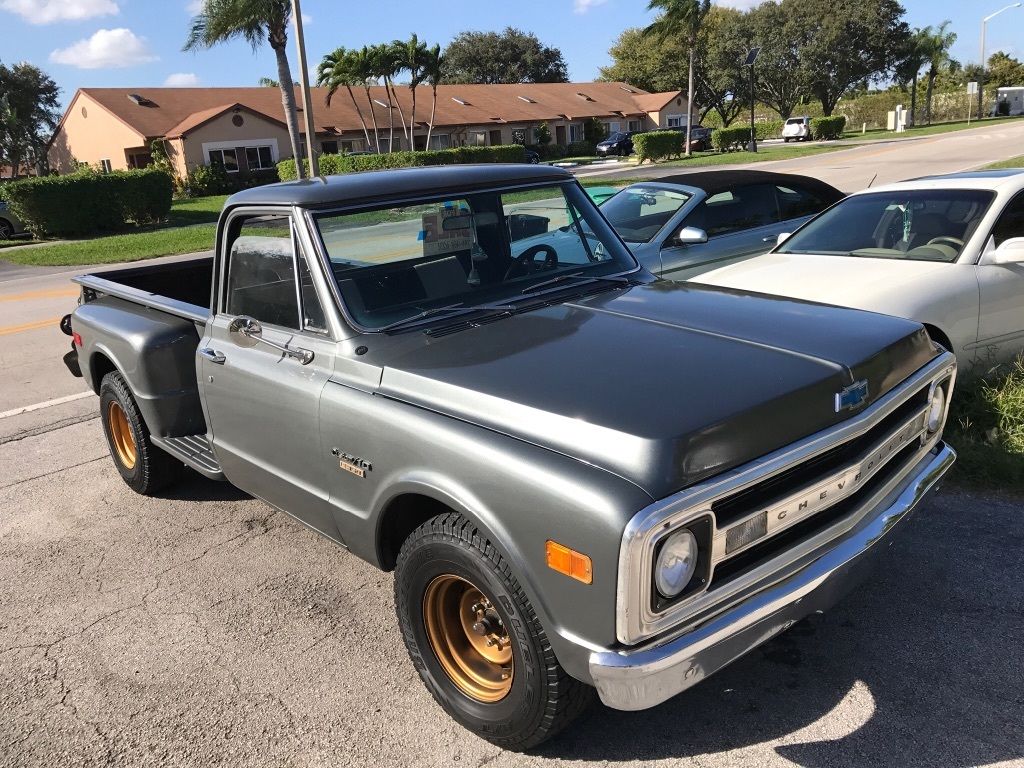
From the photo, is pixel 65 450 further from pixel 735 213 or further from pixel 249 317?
pixel 735 213

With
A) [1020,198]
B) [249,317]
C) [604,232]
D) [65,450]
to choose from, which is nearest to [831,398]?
[604,232]

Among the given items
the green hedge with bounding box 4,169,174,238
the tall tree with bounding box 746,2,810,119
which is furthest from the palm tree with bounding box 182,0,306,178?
the tall tree with bounding box 746,2,810,119

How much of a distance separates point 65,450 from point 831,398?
5.62m

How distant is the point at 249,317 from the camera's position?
3.79 m

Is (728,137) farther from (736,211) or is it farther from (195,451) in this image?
(195,451)

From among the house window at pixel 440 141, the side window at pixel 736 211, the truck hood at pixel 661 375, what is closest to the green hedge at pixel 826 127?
the house window at pixel 440 141

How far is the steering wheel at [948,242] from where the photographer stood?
544cm

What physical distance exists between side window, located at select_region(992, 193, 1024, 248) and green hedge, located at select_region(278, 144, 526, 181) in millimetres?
30429

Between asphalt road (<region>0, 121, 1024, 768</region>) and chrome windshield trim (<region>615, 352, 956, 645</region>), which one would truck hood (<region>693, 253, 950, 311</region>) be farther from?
chrome windshield trim (<region>615, 352, 956, 645</region>)

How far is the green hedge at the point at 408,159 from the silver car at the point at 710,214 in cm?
2710

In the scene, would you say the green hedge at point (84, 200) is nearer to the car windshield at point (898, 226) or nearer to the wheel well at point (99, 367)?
the wheel well at point (99, 367)

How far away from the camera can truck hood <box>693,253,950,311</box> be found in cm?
503

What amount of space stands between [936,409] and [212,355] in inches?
124

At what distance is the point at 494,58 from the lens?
279 feet
